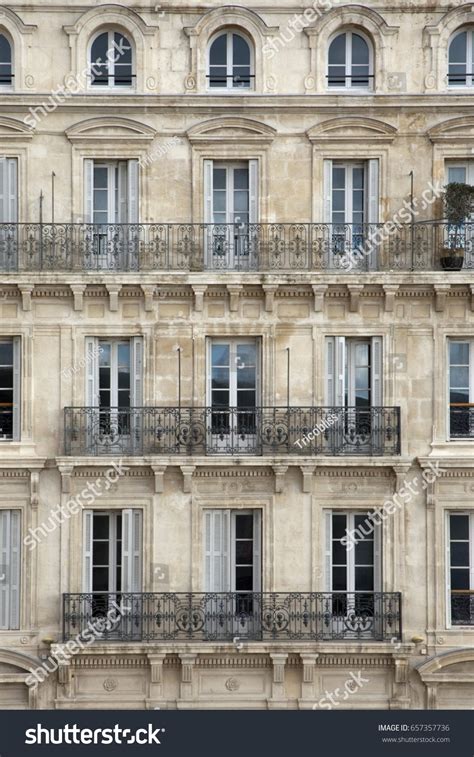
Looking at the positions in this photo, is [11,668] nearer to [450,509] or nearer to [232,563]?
[232,563]

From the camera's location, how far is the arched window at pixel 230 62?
104 ft

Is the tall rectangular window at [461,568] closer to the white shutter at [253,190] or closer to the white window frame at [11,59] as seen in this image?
the white shutter at [253,190]

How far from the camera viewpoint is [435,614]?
1228 inches

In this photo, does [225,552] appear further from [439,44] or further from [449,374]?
[439,44]

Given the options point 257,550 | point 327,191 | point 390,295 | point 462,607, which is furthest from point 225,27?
point 462,607

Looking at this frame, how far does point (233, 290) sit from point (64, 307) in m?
3.09

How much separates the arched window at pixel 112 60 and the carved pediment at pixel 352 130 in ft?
11.6

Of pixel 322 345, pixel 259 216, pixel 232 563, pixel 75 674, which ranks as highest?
pixel 259 216

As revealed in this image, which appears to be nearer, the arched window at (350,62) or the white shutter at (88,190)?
the white shutter at (88,190)

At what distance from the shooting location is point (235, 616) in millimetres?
31031

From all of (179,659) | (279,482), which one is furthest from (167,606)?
(279,482)

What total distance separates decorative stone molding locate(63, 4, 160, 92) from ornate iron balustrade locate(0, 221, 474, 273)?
2.78 meters

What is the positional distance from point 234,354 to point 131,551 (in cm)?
404

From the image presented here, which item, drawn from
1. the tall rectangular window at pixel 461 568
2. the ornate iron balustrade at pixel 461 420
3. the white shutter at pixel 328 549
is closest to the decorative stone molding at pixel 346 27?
the ornate iron balustrade at pixel 461 420
